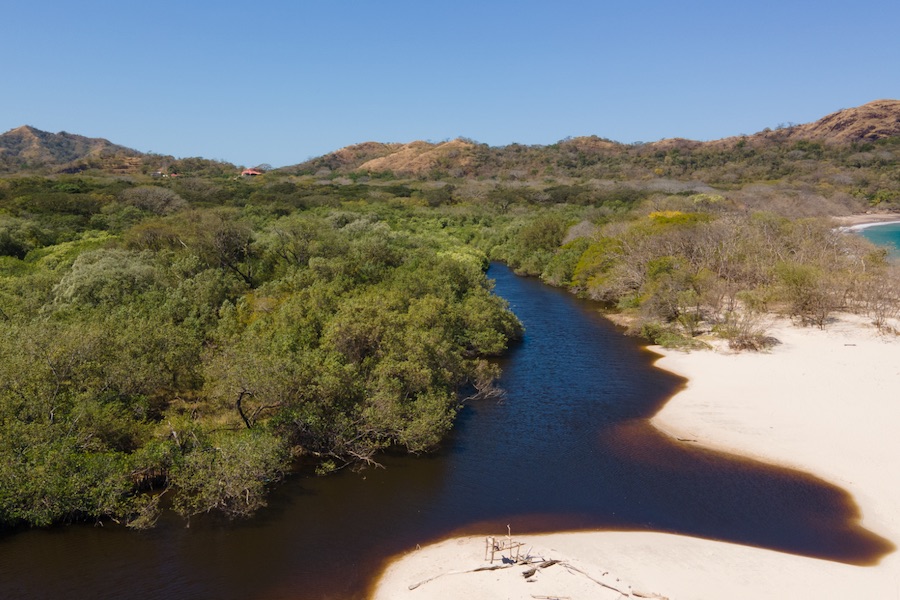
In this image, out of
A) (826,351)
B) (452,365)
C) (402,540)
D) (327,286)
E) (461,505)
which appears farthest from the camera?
(826,351)

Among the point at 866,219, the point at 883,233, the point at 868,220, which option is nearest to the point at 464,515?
the point at 883,233

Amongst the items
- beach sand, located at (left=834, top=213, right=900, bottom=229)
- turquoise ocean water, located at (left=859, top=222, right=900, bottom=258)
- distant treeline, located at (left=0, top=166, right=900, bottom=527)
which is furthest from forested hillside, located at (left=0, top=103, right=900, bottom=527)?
beach sand, located at (left=834, top=213, right=900, bottom=229)

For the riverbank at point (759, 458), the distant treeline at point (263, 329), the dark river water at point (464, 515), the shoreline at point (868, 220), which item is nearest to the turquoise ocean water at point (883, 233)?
the shoreline at point (868, 220)

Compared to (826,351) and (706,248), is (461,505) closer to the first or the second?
(826,351)

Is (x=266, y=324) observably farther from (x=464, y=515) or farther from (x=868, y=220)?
(x=868, y=220)

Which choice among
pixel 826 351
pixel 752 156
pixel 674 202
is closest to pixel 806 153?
pixel 752 156
